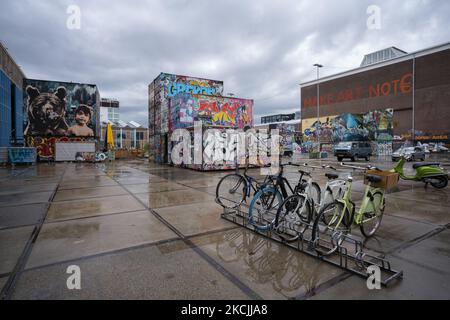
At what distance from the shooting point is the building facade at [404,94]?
37.7 meters

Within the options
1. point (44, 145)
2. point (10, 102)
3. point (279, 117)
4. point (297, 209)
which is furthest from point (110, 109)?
point (297, 209)

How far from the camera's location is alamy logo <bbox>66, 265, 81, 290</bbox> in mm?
2729

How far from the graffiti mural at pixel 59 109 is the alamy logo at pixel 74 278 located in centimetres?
2805

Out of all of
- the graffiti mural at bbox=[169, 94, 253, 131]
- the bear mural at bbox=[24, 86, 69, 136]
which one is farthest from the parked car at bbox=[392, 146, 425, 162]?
the bear mural at bbox=[24, 86, 69, 136]

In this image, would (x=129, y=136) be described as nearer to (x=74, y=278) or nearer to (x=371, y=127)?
(x=371, y=127)

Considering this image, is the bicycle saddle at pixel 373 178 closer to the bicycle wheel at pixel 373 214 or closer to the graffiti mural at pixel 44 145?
the bicycle wheel at pixel 373 214

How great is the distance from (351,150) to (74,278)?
23.2 m

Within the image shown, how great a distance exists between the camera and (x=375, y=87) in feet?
153

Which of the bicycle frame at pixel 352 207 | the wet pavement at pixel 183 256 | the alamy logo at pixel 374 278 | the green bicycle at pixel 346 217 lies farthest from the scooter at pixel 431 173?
the alamy logo at pixel 374 278

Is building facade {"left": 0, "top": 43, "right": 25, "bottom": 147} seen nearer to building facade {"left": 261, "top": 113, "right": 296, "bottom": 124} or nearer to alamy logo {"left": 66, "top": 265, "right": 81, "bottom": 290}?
alamy logo {"left": 66, "top": 265, "right": 81, "bottom": 290}
